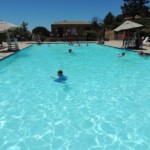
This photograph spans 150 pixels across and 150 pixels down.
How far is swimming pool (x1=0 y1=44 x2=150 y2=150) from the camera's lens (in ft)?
15.7

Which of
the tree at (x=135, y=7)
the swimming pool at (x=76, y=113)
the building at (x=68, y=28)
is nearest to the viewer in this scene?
the swimming pool at (x=76, y=113)

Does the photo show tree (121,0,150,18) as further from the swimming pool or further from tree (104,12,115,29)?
the swimming pool

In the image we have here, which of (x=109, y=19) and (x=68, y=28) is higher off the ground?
(x=109, y=19)

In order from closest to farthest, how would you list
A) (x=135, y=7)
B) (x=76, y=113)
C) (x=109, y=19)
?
(x=76, y=113) → (x=135, y=7) → (x=109, y=19)

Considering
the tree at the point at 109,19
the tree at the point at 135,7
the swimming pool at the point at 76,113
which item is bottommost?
the swimming pool at the point at 76,113

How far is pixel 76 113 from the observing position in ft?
20.8

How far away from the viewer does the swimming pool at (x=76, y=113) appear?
4.79 meters

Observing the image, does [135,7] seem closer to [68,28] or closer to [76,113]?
[68,28]

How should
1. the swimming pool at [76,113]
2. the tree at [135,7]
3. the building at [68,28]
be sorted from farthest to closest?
the tree at [135,7], the building at [68,28], the swimming pool at [76,113]

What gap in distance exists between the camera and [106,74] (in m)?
11.6

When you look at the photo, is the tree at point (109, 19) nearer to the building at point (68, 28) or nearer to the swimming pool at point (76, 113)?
the building at point (68, 28)

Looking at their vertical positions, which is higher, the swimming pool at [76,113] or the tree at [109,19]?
the tree at [109,19]

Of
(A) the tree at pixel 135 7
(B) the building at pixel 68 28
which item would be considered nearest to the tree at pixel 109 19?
(A) the tree at pixel 135 7

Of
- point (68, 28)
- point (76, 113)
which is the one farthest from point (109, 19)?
point (76, 113)
